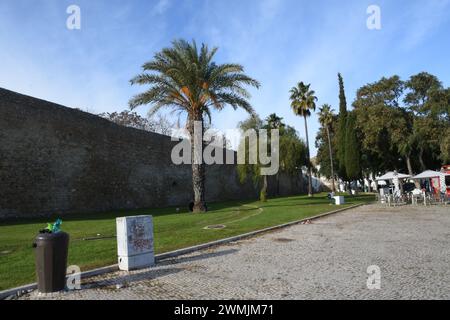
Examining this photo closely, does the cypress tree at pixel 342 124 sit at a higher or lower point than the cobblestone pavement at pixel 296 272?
higher

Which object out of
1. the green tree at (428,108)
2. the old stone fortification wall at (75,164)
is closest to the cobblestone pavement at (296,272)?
the old stone fortification wall at (75,164)

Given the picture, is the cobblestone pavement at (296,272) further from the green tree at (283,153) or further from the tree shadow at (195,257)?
the green tree at (283,153)

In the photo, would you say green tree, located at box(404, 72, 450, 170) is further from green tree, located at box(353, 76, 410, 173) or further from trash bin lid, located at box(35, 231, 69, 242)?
trash bin lid, located at box(35, 231, 69, 242)

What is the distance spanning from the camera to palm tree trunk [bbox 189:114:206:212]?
20141mm

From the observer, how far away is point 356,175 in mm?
39781

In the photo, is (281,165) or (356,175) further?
(356,175)

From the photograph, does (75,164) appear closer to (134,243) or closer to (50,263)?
(134,243)

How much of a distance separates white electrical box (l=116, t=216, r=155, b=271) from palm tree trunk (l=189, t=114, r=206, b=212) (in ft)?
40.1

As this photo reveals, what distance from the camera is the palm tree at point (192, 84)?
19922 mm

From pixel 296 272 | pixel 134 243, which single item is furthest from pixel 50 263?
pixel 296 272

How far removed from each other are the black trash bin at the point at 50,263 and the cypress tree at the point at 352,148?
119 ft
